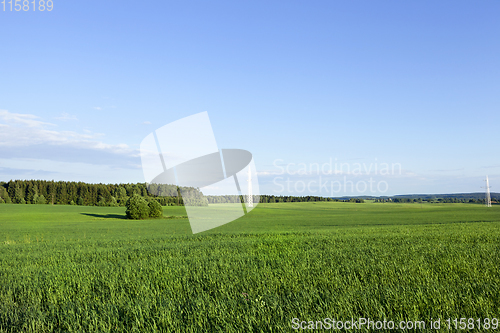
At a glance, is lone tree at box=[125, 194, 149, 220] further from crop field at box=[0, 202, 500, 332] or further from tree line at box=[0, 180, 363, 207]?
crop field at box=[0, 202, 500, 332]

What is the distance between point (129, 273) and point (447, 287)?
26.3 feet

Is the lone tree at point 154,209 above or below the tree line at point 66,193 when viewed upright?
below

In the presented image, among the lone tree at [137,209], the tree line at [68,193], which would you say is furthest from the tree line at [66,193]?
the lone tree at [137,209]

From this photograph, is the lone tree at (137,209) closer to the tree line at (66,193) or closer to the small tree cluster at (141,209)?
the small tree cluster at (141,209)

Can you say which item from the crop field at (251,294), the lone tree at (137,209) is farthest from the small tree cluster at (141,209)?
the crop field at (251,294)

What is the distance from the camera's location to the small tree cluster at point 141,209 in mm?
68688

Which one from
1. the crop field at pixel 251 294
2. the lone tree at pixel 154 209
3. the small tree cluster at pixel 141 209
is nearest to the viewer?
the crop field at pixel 251 294

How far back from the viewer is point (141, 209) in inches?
2719

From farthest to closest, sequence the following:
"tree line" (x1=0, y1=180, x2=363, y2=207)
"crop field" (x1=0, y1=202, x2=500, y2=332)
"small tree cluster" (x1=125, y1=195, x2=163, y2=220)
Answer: "tree line" (x1=0, y1=180, x2=363, y2=207) < "small tree cluster" (x1=125, y1=195, x2=163, y2=220) < "crop field" (x1=0, y1=202, x2=500, y2=332)

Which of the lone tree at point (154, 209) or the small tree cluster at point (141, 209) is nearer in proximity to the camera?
the small tree cluster at point (141, 209)

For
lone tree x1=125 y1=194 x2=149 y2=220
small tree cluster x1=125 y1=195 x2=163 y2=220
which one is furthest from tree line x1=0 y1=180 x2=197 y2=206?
lone tree x1=125 y1=194 x2=149 y2=220

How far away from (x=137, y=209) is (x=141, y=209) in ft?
2.64

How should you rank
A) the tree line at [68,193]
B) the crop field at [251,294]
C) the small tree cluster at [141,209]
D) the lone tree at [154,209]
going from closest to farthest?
the crop field at [251,294]
the small tree cluster at [141,209]
the lone tree at [154,209]
the tree line at [68,193]

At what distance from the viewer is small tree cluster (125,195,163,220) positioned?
68.7 meters
